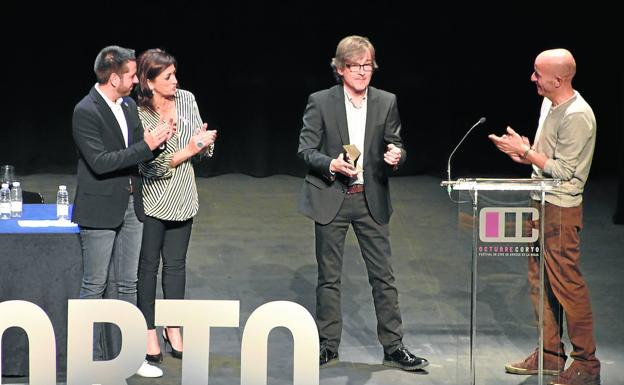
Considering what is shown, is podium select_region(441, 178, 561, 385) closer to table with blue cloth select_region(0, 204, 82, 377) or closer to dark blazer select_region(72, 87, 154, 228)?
dark blazer select_region(72, 87, 154, 228)

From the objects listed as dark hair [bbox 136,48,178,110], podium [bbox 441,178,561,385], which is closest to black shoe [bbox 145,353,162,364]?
dark hair [bbox 136,48,178,110]

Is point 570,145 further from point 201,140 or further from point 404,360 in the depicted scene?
point 201,140

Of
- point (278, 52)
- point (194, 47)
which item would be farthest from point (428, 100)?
point (194, 47)

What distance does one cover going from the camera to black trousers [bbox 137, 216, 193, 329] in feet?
19.4

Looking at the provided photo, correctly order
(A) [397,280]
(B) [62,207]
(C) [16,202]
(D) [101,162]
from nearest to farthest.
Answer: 1. (D) [101,162]
2. (B) [62,207]
3. (C) [16,202]
4. (A) [397,280]

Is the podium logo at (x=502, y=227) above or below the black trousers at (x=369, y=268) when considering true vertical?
above

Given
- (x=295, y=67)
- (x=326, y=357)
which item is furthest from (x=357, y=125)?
(x=295, y=67)

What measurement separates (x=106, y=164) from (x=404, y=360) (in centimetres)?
175

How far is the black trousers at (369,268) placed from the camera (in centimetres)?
596

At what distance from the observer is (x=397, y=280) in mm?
7789

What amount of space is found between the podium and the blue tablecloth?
1.85 metres

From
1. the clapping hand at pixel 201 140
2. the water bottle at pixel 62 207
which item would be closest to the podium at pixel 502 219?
the clapping hand at pixel 201 140

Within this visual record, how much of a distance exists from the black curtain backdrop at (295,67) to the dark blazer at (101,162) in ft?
18.7

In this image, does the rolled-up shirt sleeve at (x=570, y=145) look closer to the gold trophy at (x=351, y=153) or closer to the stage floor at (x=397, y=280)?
the stage floor at (x=397, y=280)
